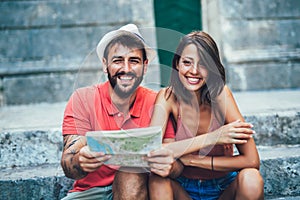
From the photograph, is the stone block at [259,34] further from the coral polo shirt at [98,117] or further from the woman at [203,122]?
the coral polo shirt at [98,117]

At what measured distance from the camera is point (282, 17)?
519 centimetres

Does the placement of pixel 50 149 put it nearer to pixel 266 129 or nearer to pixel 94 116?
pixel 94 116

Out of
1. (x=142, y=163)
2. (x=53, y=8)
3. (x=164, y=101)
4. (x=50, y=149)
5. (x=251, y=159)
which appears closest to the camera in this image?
A: (x=142, y=163)

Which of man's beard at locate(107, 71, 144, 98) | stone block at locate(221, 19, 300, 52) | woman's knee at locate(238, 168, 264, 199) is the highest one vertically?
stone block at locate(221, 19, 300, 52)

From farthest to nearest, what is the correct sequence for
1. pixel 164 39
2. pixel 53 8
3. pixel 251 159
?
pixel 53 8 < pixel 164 39 < pixel 251 159

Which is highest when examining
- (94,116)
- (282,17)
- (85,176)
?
(282,17)

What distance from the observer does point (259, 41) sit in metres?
5.12

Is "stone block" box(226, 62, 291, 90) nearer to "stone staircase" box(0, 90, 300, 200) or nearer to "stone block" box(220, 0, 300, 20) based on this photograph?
"stone block" box(220, 0, 300, 20)

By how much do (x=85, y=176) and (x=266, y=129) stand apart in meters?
1.65

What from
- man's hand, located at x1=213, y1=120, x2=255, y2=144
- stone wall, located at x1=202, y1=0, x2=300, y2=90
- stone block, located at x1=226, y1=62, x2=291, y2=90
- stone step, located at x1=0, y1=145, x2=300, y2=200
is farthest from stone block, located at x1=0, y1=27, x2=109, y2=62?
man's hand, located at x1=213, y1=120, x2=255, y2=144

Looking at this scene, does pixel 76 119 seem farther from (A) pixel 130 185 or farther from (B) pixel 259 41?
(B) pixel 259 41

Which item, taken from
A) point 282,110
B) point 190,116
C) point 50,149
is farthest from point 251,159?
point 50,149

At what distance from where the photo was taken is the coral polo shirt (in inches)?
85.9

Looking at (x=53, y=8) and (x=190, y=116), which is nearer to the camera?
(x=190, y=116)
